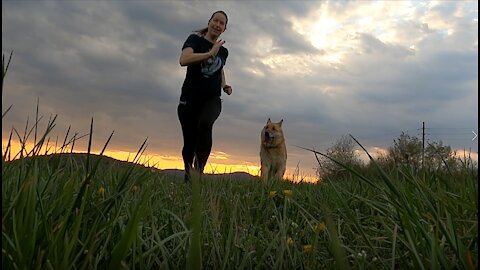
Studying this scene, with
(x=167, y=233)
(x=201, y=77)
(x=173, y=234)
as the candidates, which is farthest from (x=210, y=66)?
(x=173, y=234)

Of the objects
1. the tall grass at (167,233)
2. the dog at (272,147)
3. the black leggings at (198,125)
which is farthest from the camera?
Answer: the dog at (272,147)

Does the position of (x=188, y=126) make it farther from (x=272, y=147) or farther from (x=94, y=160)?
(x=272, y=147)

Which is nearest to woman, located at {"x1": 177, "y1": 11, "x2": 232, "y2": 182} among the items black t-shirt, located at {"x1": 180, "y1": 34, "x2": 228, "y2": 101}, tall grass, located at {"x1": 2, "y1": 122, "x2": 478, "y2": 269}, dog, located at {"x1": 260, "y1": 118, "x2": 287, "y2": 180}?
black t-shirt, located at {"x1": 180, "y1": 34, "x2": 228, "y2": 101}

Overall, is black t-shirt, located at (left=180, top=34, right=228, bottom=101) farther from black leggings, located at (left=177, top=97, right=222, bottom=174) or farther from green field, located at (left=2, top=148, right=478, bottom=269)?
green field, located at (left=2, top=148, right=478, bottom=269)

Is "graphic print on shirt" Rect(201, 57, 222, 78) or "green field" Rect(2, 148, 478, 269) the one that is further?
"graphic print on shirt" Rect(201, 57, 222, 78)

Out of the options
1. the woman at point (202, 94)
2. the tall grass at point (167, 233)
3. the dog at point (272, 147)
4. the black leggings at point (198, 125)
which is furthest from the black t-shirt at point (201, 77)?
the dog at point (272, 147)

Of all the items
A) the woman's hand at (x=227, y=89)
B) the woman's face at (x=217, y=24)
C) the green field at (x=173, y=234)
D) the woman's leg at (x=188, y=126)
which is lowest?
the green field at (x=173, y=234)

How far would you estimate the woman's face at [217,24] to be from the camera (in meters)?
8.57

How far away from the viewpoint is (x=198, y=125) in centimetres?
842

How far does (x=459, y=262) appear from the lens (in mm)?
1562

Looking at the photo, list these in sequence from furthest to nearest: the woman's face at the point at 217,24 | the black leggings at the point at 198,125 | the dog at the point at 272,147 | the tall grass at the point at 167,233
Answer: the dog at the point at 272,147 → the woman's face at the point at 217,24 → the black leggings at the point at 198,125 → the tall grass at the point at 167,233

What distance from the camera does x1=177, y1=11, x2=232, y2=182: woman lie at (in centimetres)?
843

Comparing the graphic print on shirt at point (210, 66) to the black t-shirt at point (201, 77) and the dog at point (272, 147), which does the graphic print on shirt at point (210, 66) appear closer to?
the black t-shirt at point (201, 77)

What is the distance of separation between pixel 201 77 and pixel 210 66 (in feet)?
0.86
